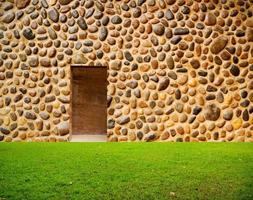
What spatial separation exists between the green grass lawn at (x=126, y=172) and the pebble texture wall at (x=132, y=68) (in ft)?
3.91

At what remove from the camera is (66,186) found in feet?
13.7

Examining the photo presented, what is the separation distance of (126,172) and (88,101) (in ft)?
24.4

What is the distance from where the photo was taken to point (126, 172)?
500 centimetres

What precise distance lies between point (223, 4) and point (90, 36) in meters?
3.07

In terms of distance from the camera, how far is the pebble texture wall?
8844mm

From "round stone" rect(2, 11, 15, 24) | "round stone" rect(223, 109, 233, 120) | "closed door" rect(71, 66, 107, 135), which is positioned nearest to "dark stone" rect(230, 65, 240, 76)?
"round stone" rect(223, 109, 233, 120)

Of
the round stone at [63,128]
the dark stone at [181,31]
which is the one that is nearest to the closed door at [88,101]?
the round stone at [63,128]

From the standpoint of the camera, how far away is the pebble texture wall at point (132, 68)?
8.84 meters

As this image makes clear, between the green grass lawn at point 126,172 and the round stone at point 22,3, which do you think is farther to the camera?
the round stone at point 22,3

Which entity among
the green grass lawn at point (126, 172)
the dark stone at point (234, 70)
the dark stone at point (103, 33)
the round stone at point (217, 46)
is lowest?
the green grass lawn at point (126, 172)

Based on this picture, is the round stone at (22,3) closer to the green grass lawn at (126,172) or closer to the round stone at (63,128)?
the round stone at (63,128)

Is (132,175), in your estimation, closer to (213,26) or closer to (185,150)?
(185,150)

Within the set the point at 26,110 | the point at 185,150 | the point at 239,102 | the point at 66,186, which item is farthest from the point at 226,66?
the point at 66,186

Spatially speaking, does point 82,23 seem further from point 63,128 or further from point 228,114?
point 228,114
